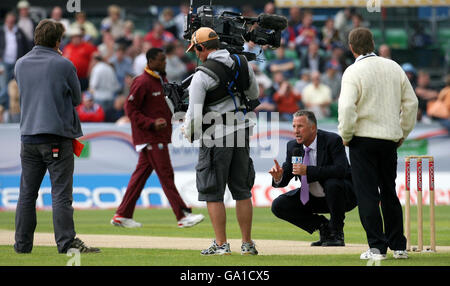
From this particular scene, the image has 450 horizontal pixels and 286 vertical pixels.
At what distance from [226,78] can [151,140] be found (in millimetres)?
4538

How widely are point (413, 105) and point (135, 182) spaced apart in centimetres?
573

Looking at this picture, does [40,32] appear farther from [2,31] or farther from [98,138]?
[2,31]

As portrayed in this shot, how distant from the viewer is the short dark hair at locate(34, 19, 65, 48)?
31.7 ft

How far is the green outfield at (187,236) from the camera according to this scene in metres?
8.91

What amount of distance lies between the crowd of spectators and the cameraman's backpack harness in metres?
10.7

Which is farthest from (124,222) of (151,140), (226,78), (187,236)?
(226,78)

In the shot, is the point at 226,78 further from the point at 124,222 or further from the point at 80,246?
the point at 124,222

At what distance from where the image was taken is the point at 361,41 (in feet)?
30.1

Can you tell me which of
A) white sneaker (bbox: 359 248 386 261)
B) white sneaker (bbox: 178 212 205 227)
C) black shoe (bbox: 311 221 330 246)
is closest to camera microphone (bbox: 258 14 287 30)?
black shoe (bbox: 311 221 330 246)

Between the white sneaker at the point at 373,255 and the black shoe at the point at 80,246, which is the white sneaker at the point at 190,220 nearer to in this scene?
the black shoe at the point at 80,246

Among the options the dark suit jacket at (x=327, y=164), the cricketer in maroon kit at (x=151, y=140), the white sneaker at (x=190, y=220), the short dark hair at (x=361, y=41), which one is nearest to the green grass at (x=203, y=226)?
the white sneaker at (x=190, y=220)

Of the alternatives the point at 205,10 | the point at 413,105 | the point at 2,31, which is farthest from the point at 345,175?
the point at 2,31

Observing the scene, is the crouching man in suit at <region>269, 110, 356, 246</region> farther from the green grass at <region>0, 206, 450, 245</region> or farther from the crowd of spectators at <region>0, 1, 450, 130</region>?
the crowd of spectators at <region>0, 1, 450, 130</region>
